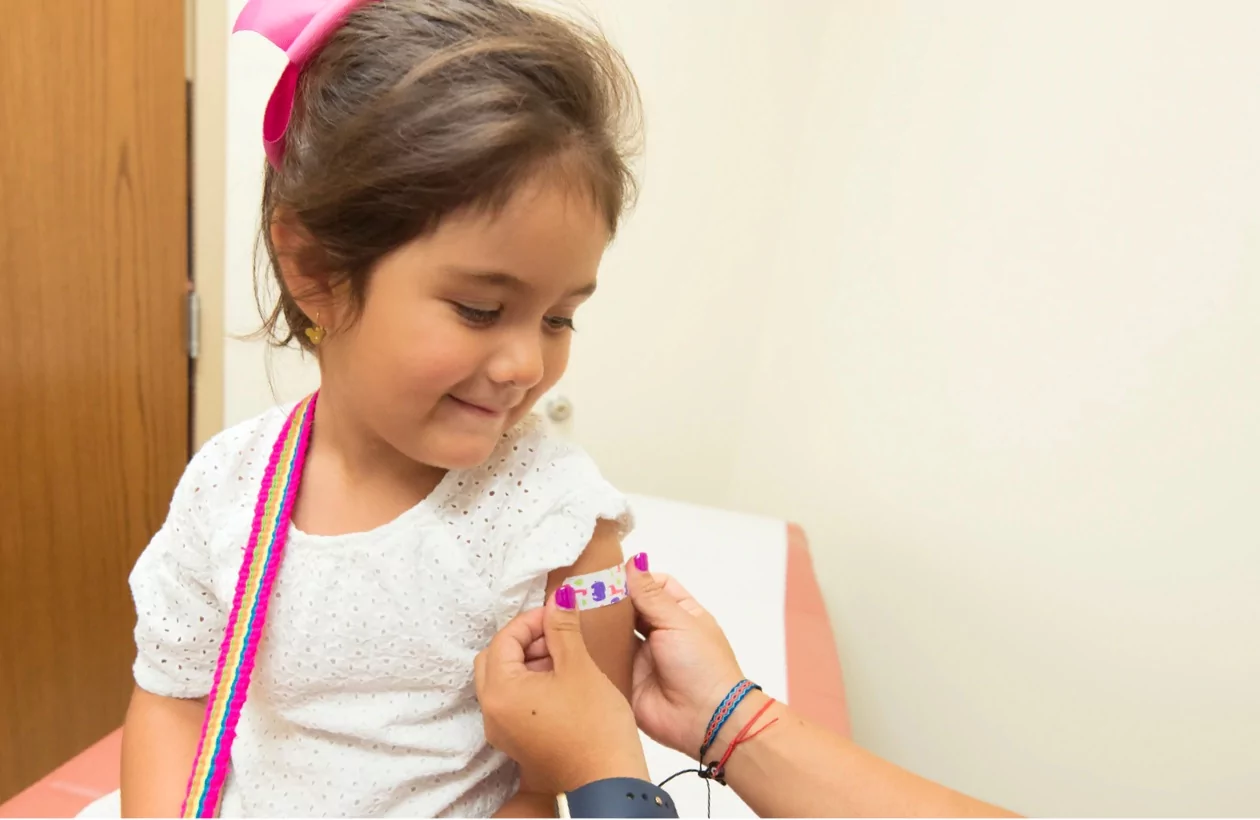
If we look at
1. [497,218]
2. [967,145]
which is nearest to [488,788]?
[497,218]

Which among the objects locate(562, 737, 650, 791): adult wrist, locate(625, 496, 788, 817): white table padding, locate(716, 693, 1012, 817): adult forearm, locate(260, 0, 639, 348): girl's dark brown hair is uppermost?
locate(260, 0, 639, 348): girl's dark brown hair

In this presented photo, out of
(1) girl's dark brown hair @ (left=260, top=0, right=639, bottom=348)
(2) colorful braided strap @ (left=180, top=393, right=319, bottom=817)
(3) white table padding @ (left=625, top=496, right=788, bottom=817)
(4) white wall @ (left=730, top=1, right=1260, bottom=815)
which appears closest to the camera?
(1) girl's dark brown hair @ (left=260, top=0, right=639, bottom=348)

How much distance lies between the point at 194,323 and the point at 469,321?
110cm

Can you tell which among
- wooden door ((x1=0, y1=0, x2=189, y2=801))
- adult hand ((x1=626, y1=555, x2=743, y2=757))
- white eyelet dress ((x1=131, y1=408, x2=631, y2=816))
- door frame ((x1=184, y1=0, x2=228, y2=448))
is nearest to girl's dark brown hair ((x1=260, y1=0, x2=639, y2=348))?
white eyelet dress ((x1=131, y1=408, x2=631, y2=816))

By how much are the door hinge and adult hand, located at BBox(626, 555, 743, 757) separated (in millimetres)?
1092

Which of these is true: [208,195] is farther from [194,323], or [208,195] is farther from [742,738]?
[742,738]

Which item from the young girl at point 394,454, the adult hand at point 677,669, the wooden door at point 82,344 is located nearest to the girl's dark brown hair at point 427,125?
the young girl at point 394,454

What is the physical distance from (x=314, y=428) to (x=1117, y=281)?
115 centimetres

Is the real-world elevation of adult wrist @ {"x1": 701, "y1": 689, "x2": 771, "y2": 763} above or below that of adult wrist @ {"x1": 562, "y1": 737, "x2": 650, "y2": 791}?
below

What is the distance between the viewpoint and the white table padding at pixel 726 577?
3.06ft

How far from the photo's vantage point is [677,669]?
75 centimetres

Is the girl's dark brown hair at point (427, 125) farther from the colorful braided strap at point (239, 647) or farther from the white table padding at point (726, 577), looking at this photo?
the white table padding at point (726, 577)

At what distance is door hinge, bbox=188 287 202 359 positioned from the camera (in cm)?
139

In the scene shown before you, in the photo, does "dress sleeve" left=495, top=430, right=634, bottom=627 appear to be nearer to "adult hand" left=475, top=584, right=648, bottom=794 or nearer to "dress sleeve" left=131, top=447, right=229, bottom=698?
"adult hand" left=475, top=584, right=648, bottom=794
